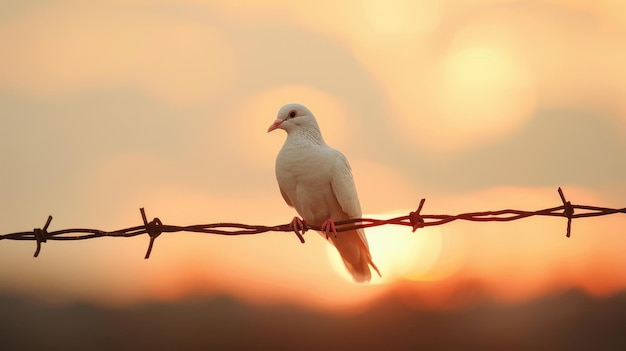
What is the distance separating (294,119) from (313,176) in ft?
2.53

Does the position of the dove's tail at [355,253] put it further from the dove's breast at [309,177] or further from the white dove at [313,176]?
the dove's breast at [309,177]

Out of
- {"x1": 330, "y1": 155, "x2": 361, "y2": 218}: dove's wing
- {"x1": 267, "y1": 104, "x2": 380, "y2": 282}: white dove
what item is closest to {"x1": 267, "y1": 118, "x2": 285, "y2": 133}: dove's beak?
{"x1": 267, "y1": 104, "x2": 380, "y2": 282}: white dove

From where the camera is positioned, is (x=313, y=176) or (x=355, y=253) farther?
(x=355, y=253)

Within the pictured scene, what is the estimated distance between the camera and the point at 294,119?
7152 millimetres

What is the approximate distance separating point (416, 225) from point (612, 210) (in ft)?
3.96

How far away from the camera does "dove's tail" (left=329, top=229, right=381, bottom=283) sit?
23.5 ft

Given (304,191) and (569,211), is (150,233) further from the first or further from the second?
(569,211)

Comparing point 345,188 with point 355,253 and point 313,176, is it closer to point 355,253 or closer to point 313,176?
point 313,176

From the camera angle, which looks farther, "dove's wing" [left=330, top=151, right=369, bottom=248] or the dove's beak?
the dove's beak

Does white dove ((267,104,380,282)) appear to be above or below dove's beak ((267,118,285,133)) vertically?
below

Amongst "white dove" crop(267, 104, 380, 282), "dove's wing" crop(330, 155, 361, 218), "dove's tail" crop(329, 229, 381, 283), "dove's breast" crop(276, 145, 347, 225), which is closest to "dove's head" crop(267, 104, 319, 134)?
"white dove" crop(267, 104, 380, 282)

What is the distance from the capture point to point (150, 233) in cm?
475

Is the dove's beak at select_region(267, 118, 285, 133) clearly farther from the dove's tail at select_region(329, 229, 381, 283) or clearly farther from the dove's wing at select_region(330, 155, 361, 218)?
the dove's tail at select_region(329, 229, 381, 283)

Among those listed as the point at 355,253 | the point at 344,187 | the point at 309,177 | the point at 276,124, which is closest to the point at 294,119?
the point at 276,124
